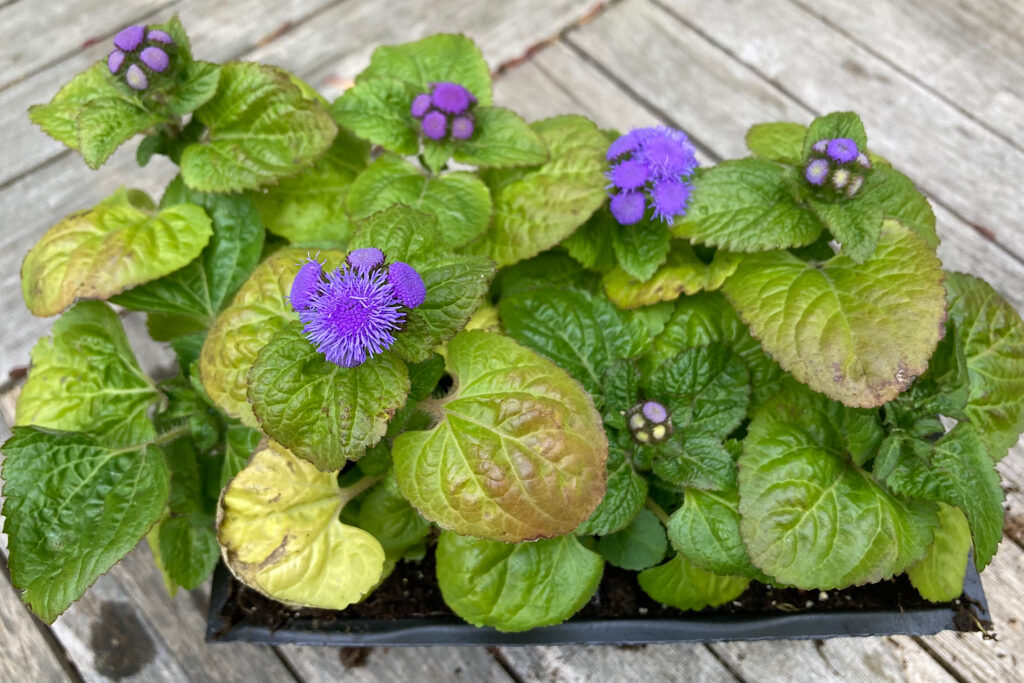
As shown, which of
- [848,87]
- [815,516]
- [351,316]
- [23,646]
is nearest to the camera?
[351,316]

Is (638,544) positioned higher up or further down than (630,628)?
higher up

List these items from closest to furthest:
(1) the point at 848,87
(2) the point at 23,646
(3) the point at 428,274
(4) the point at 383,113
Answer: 1. (3) the point at 428,274
2. (4) the point at 383,113
3. (2) the point at 23,646
4. (1) the point at 848,87

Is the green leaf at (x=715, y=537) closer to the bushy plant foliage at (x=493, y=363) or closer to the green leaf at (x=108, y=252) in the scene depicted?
the bushy plant foliage at (x=493, y=363)

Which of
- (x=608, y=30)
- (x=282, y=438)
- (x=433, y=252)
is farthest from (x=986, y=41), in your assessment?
(x=282, y=438)

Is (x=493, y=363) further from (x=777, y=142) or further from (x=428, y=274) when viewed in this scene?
(x=777, y=142)

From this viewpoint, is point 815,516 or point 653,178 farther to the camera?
point 653,178

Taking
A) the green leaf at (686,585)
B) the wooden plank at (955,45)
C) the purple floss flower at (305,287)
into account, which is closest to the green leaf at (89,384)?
the purple floss flower at (305,287)

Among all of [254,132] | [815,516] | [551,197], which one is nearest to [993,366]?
[815,516]

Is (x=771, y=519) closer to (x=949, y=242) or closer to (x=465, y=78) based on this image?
(x=465, y=78)
